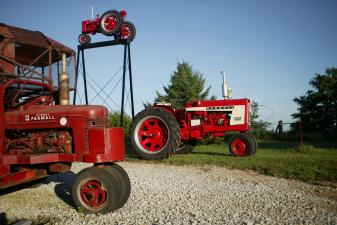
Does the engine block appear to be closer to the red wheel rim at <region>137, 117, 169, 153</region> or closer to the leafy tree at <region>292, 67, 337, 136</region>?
the red wheel rim at <region>137, 117, 169, 153</region>

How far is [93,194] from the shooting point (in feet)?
13.2

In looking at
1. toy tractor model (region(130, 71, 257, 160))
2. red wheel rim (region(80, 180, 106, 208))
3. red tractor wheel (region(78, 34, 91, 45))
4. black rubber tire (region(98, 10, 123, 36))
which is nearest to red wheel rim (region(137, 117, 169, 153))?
toy tractor model (region(130, 71, 257, 160))

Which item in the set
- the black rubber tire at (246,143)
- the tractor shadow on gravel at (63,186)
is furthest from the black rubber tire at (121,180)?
the black rubber tire at (246,143)

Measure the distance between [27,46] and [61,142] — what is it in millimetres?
3865

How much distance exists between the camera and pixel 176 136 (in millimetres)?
7785

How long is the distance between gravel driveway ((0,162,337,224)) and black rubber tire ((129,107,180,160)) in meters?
1.47

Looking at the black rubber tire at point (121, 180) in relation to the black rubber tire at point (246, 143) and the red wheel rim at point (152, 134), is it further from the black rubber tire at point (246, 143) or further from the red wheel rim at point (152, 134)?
the black rubber tire at point (246, 143)

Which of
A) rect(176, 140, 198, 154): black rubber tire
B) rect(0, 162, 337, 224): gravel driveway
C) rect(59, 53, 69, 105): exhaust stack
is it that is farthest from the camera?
rect(176, 140, 198, 154): black rubber tire

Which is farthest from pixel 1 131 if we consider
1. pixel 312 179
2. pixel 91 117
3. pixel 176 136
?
pixel 312 179

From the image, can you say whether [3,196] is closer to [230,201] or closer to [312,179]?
[230,201]

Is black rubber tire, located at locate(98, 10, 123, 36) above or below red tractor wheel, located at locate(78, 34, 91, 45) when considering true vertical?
above

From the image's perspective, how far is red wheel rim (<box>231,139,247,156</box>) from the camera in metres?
9.49

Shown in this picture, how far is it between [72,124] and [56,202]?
1226 mm

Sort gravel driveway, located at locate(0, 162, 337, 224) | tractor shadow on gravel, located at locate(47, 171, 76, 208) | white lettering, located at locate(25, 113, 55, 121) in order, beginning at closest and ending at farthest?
gravel driveway, located at locate(0, 162, 337, 224) < white lettering, located at locate(25, 113, 55, 121) < tractor shadow on gravel, located at locate(47, 171, 76, 208)
